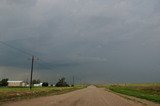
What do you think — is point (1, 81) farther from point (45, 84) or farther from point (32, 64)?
point (32, 64)

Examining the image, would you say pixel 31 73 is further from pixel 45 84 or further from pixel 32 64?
pixel 45 84

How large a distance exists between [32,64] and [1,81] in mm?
112810

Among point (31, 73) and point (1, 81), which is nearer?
point (31, 73)

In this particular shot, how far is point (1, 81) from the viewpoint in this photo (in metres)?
190

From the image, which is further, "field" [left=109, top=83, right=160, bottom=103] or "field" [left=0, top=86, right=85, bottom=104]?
"field" [left=109, top=83, right=160, bottom=103]

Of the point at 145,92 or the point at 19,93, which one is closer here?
the point at 19,93

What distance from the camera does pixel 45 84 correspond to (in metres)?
198

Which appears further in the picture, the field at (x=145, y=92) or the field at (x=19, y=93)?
the field at (x=145, y=92)

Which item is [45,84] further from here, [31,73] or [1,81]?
[31,73]

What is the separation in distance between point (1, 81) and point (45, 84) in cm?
2847

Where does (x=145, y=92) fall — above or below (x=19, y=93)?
above

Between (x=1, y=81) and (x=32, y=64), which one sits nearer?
(x=32, y=64)

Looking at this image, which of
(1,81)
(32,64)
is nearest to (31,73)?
(32,64)

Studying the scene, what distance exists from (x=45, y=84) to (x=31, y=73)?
11678 cm
